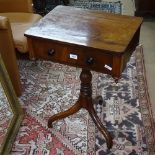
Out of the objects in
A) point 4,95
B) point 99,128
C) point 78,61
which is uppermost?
point 78,61

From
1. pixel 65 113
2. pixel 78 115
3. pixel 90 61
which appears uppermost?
pixel 90 61

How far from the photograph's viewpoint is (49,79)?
2.52 metres

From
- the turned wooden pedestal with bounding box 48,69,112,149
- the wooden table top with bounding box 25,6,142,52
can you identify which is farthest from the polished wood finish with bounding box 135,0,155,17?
the turned wooden pedestal with bounding box 48,69,112,149

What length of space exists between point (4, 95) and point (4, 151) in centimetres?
38

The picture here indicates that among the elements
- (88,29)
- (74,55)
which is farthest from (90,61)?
(88,29)

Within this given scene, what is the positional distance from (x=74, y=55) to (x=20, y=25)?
1052 millimetres

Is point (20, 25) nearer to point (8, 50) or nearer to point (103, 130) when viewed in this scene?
point (8, 50)

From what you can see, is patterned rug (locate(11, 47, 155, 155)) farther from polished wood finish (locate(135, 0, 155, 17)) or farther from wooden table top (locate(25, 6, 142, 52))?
polished wood finish (locate(135, 0, 155, 17))

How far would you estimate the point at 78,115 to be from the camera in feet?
7.02

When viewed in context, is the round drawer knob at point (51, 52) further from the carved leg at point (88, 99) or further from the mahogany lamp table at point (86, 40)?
the carved leg at point (88, 99)

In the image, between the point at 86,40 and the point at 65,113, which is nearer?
the point at 86,40

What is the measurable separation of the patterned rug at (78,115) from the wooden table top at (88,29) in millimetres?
772

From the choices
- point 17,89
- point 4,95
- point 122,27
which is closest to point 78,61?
point 122,27

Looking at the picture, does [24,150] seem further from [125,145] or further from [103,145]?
[125,145]
